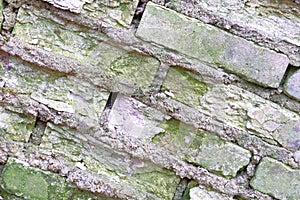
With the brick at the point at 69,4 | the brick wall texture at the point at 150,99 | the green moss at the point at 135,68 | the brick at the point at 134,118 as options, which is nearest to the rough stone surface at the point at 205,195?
the brick wall texture at the point at 150,99

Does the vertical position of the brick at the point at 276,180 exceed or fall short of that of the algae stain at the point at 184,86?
it falls short

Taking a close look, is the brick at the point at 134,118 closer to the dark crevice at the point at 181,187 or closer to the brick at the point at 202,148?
the brick at the point at 202,148

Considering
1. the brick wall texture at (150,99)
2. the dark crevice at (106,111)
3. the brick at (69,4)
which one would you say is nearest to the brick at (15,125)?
the brick wall texture at (150,99)

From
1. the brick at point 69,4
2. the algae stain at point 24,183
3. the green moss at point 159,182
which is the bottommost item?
the algae stain at point 24,183

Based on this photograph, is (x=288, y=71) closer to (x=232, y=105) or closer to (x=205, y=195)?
(x=232, y=105)

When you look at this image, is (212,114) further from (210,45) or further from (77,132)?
(77,132)

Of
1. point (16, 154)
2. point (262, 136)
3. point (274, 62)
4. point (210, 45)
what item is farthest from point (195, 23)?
point (16, 154)
